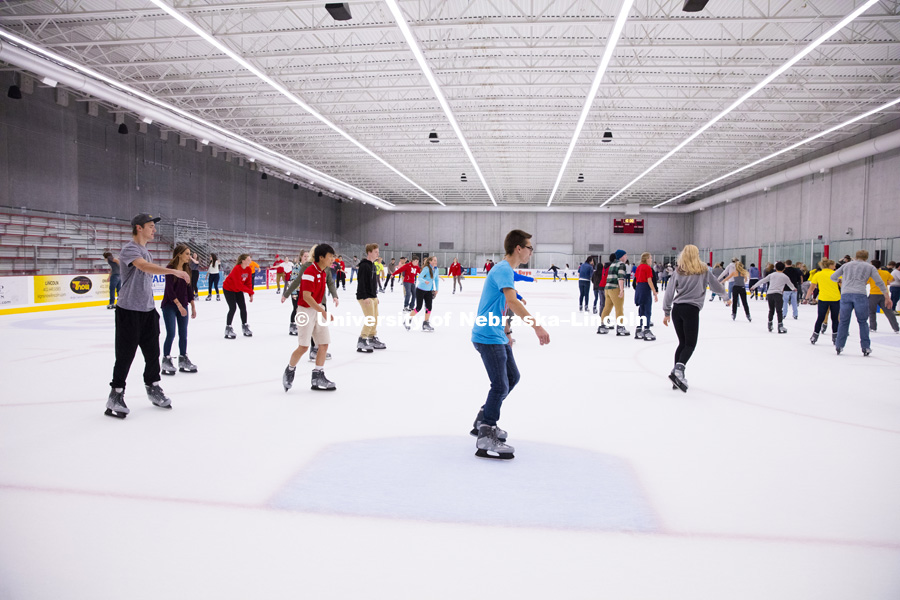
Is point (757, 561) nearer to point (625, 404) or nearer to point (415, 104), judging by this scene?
point (625, 404)

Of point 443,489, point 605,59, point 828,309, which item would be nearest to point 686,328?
point 443,489

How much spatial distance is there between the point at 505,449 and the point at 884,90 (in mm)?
21720

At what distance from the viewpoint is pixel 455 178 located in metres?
35.7

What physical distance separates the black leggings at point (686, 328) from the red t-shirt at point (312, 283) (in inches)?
141

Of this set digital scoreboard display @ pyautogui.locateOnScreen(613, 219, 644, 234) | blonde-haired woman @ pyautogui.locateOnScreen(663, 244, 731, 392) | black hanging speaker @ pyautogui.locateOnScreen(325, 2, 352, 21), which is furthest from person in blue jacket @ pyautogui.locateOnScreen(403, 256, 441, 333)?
digital scoreboard display @ pyautogui.locateOnScreen(613, 219, 644, 234)

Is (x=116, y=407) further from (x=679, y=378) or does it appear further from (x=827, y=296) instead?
(x=827, y=296)

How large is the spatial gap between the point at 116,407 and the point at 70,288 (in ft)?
41.3

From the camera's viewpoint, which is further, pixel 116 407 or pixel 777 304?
pixel 777 304

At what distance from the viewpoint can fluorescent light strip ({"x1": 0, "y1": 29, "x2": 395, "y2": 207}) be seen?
14003 millimetres

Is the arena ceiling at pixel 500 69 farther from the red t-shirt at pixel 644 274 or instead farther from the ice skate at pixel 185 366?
the ice skate at pixel 185 366

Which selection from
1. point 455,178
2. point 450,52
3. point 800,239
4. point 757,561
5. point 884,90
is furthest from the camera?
point 455,178

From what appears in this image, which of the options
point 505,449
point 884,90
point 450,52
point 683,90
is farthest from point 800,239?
point 505,449

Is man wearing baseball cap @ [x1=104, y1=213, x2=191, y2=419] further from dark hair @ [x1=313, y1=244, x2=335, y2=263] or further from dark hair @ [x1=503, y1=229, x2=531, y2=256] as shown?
dark hair @ [x1=503, y1=229, x2=531, y2=256]

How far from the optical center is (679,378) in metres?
5.73
